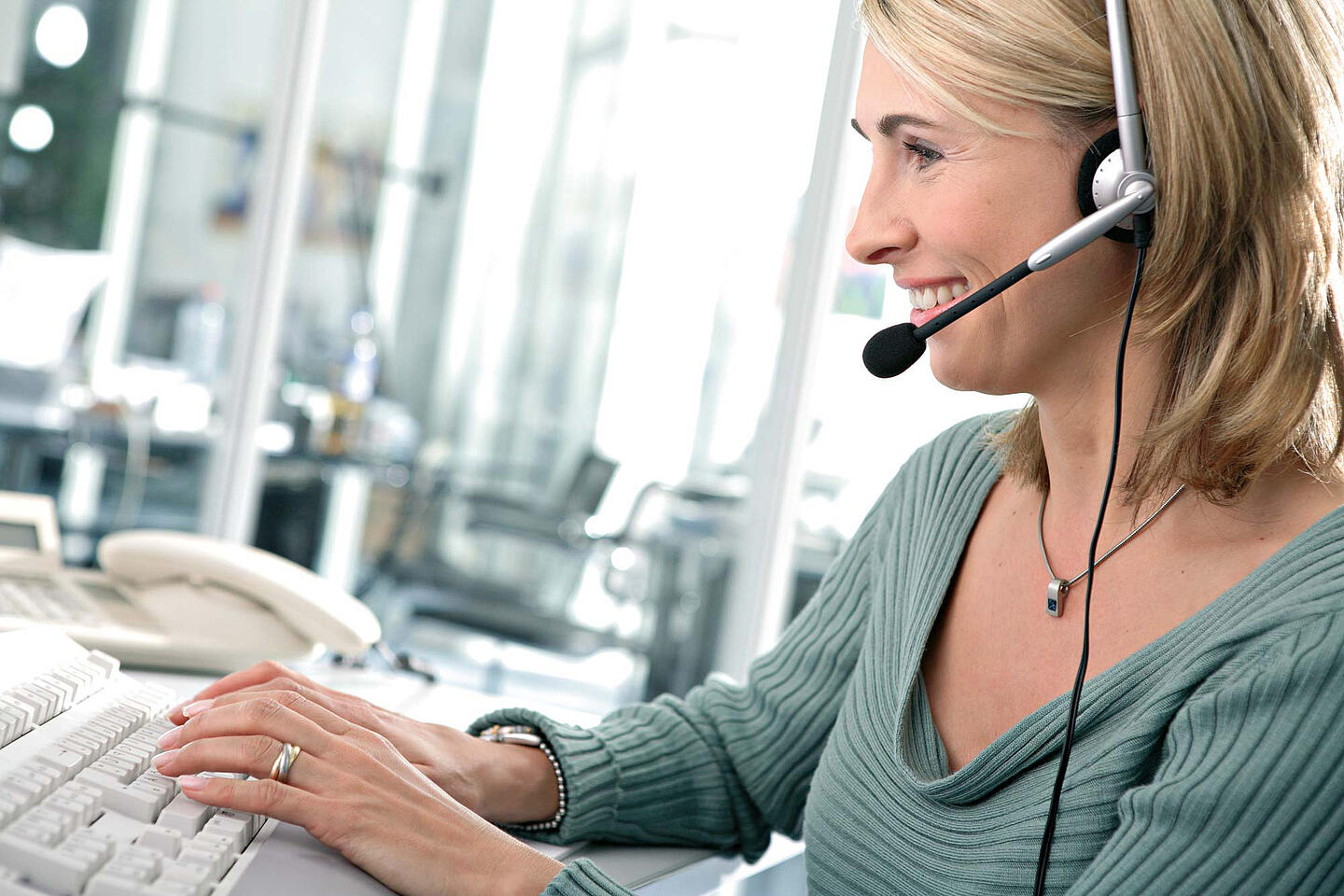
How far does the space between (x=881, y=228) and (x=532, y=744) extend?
19.5 inches

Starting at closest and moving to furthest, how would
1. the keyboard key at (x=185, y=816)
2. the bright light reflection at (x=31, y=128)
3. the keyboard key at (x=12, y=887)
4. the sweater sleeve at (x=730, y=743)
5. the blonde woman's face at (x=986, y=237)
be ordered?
the keyboard key at (x=12, y=887)
the keyboard key at (x=185, y=816)
the blonde woman's face at (x=986, y=237)
the sweater sleeve at (x=730, y=743)
the bright light reflection at (x=31, y=128)

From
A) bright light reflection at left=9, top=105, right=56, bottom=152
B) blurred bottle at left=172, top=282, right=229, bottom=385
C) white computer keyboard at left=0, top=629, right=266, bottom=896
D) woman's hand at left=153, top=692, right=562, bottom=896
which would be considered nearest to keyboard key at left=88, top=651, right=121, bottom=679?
white computer keyboard at left=0, top=629, right=266, bottom=896

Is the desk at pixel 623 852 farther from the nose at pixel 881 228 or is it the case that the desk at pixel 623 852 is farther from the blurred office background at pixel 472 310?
the blurred office background at pixel 472 310

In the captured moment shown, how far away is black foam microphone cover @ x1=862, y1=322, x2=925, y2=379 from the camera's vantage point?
900mm

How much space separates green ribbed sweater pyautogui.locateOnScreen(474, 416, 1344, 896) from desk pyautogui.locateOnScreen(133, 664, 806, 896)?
0.06 ft

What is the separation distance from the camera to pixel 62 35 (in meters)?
3.05

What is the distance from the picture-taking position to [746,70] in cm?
278

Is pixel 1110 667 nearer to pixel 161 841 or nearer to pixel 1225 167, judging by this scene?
pixel 1225 167

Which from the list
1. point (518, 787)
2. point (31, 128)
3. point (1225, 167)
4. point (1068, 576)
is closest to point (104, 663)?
point (518, 787)

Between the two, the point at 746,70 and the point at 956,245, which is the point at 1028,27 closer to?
the point at 956,245

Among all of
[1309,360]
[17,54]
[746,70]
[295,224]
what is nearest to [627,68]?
[746,70]

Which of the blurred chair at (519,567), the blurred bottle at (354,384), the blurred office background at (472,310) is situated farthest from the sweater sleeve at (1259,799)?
the blurred bottle at (354,384)

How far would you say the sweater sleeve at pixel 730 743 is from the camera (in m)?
0.97

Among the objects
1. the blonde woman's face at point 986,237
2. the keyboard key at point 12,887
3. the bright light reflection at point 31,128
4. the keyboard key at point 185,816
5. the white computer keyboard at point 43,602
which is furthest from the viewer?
the bright light reflection at point 31,128
